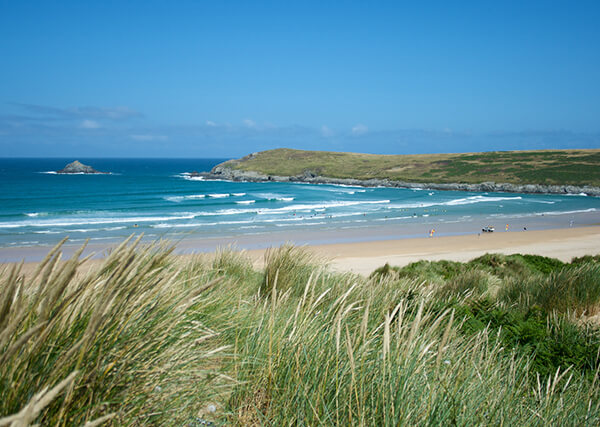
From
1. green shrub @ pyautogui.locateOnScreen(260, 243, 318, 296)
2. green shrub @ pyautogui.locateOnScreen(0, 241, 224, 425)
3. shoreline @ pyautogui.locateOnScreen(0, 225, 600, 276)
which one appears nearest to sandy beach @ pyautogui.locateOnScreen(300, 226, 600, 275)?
shoreline @ pyautogui.locateOnScreen(0, 225, 600, 276)

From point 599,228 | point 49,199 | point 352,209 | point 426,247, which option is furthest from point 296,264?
point 49,199

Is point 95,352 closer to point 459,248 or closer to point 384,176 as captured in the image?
point 459,248

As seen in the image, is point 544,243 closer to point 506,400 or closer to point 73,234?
point 506,400

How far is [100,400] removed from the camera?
53.8 inches

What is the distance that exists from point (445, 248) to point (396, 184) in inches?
2135

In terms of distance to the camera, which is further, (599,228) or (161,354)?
(599,228)

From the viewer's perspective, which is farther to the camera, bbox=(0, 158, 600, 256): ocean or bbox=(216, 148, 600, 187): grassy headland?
bbox=(216, 148, 600, 187): grassy headland

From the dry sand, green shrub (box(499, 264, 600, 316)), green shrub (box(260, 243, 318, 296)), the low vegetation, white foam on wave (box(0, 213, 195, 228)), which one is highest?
the low vegetation

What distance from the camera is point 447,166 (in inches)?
3406

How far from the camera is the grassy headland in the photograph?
70.4 m

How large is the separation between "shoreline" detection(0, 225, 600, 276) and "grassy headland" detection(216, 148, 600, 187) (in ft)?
152

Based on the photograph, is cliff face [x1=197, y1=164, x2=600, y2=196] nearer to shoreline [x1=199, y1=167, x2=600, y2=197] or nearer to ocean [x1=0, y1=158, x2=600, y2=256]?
shoreline [x1=199, y1=167, x2=600, y2=197]

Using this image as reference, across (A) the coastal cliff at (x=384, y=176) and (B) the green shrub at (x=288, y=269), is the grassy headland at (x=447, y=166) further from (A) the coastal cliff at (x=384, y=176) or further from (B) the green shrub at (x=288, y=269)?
(B) the green shrub at (x=288, y=269)

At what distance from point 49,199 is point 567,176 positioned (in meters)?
74.4
